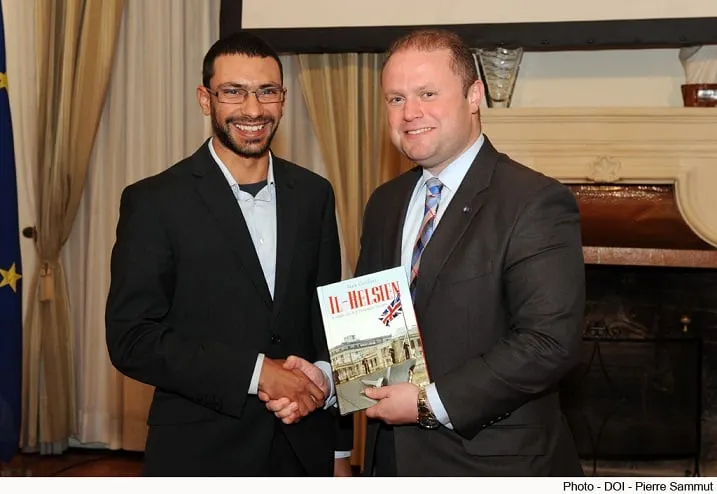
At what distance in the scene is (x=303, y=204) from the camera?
8.82 ft

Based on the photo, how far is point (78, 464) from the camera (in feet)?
17.1

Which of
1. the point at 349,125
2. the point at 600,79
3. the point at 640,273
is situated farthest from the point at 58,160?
the point at 640,273

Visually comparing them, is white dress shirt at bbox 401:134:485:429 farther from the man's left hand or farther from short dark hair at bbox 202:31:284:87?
short dark hair at bbox 202:31:284:87

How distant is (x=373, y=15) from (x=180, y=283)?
7.84 feet

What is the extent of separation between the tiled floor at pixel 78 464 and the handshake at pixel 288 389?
9.07 feet

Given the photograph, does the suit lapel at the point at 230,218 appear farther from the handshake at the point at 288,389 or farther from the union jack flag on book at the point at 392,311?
the union jack flag on book at the point at 392,311

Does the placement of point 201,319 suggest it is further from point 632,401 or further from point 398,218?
point 632,401

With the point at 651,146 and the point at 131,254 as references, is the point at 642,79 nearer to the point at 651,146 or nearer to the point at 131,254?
the point at 651,146

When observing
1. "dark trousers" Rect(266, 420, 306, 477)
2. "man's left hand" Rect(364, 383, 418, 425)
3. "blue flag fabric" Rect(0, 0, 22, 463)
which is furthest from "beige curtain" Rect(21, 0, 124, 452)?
"man's left hand" Rect(364, 383, 418, 425)

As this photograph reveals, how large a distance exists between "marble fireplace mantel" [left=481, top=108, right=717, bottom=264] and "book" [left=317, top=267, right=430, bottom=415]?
241 centimetres


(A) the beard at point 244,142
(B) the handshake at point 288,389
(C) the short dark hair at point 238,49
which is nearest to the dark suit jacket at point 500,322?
(B) the handshake at point 288,389

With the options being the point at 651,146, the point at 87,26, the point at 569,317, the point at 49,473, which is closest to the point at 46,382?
the point at 49,473

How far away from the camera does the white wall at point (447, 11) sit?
14.1ft

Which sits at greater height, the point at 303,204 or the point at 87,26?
the point at 87,26
